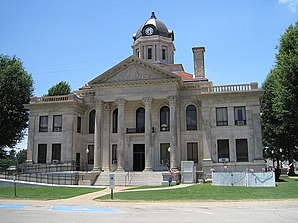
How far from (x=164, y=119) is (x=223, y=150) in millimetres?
8380

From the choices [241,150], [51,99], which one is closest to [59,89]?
[51,99]

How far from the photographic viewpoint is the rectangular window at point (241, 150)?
35469 mm

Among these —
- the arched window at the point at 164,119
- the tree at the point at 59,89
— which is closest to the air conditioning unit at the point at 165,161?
the arched window at the point at 164,119

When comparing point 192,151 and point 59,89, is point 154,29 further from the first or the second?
point 192,151

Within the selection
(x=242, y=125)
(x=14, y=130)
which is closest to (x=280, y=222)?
(x=242, y=125)

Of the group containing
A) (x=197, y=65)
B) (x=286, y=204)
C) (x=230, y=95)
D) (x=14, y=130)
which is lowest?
(x=286, y=204)

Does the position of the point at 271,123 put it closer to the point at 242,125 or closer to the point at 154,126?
the point at 242,125

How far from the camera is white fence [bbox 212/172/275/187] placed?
25.9 metres

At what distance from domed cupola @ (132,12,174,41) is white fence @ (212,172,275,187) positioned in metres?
31.9

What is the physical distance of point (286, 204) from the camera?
16.5 meters

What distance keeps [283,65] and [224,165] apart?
12186 mm

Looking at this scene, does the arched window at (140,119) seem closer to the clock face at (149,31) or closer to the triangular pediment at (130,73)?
the triangular pediment at (130,73)

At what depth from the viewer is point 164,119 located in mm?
40312

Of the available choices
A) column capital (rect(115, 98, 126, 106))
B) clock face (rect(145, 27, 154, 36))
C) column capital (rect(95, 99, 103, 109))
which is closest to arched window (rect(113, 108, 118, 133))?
column capital (rect(95, 99, 103, 109))
